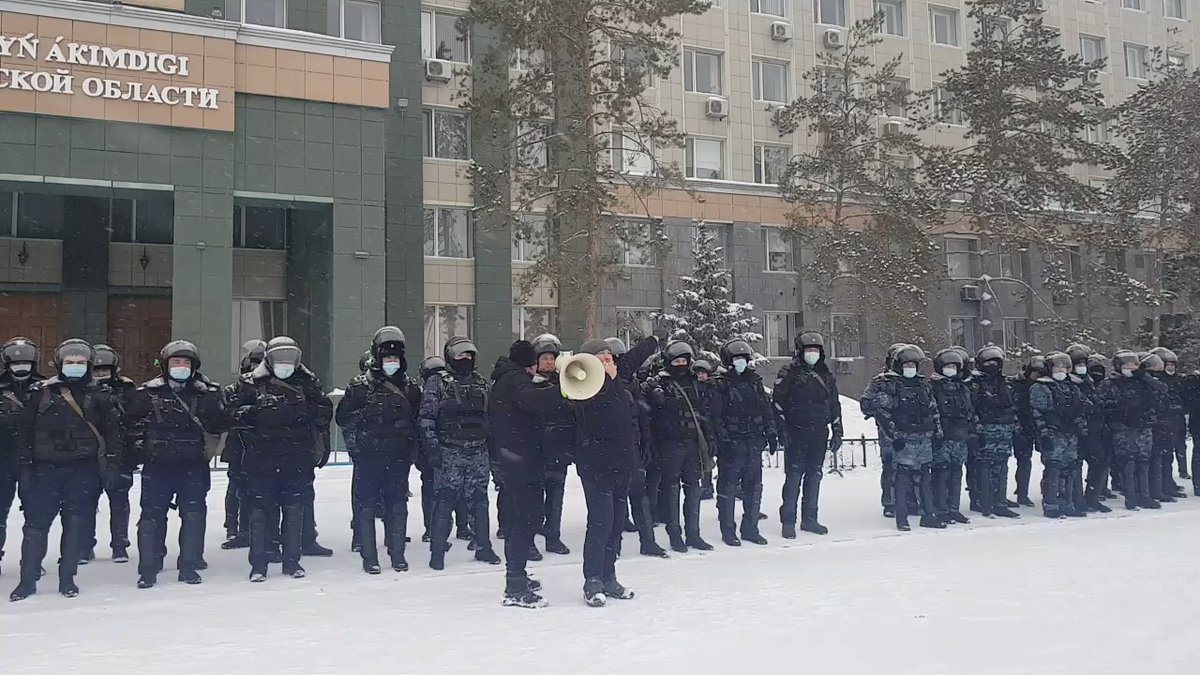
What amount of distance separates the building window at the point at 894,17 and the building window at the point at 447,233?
1817 cm

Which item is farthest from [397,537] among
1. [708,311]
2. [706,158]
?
[706,158]

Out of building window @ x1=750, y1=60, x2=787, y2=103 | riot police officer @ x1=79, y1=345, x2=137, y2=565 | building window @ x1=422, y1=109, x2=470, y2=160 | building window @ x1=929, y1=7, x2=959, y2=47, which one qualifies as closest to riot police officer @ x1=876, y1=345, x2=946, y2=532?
riot police officer @ x1=79, y1=345, x2=137, y2=565

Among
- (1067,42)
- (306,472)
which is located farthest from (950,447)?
(1067,42)

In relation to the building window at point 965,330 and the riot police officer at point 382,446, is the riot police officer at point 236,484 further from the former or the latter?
the building window at point 965,330

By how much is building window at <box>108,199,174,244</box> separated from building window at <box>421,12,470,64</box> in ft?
29.1

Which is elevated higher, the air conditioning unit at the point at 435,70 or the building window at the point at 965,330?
the air conditioning unit at the point at 435,70

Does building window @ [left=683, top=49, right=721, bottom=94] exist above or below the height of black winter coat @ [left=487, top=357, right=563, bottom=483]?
above

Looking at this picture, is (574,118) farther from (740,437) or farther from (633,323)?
(740,437)

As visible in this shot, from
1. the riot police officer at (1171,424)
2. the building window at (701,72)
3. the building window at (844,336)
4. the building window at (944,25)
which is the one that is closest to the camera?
the riot police officer at (1171,424)

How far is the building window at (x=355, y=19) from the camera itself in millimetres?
25859

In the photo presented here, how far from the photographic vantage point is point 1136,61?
40.0m

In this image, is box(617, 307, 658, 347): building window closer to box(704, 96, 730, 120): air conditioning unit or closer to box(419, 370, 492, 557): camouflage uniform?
box(704, 96, 730, 120): air conditioning unit

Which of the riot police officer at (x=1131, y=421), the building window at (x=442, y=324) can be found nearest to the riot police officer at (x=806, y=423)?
the riot police officer at (x=1131, y=421)

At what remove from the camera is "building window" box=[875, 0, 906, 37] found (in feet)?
115
